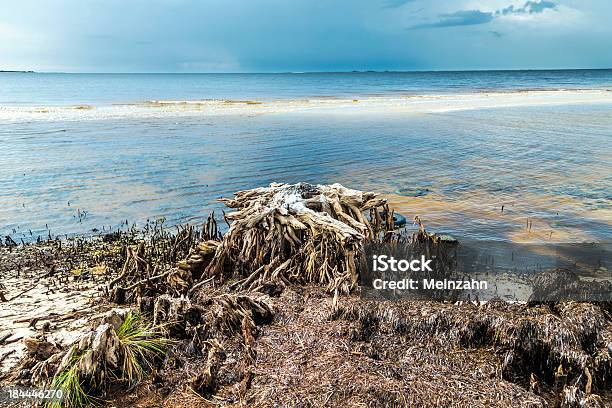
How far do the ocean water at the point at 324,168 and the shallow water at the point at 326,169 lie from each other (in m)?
0.06

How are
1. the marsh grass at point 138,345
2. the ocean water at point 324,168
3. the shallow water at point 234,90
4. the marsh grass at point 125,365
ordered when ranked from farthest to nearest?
the shallow water at point 234,90 < the ocean water at point 324,168 < the marsh grass at point 138,345 < the marsh grass at point 125,365

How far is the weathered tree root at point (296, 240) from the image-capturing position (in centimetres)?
809

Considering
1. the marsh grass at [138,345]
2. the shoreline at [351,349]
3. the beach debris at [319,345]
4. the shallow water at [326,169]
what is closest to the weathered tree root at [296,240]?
the beach debris at [319,345]

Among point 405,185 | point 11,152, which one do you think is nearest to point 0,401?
point 405,185

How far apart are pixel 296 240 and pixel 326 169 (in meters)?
11.7

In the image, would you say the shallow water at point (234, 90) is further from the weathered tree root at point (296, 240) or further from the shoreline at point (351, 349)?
the shoreline at point (351, 349)

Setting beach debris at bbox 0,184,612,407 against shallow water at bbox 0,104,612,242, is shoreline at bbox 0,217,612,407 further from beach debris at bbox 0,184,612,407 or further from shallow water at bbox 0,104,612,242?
shallow water at bbox 0,104,612,242

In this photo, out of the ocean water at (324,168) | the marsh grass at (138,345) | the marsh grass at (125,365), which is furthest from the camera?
the ocean water at (324,168)

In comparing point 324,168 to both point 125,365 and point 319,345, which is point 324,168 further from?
point 125,365

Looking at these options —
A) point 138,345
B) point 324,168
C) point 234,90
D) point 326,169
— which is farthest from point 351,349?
point 234,90

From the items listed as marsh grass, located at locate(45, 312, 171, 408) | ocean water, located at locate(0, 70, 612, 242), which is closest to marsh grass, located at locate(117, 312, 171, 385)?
marsh grass, located at locate(45, 312, 171, 408)

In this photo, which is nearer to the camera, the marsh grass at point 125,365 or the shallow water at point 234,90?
the marsh grass at point 125,365

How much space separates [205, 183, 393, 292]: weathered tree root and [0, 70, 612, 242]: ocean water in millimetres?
4460

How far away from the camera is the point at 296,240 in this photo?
28.4 ft
